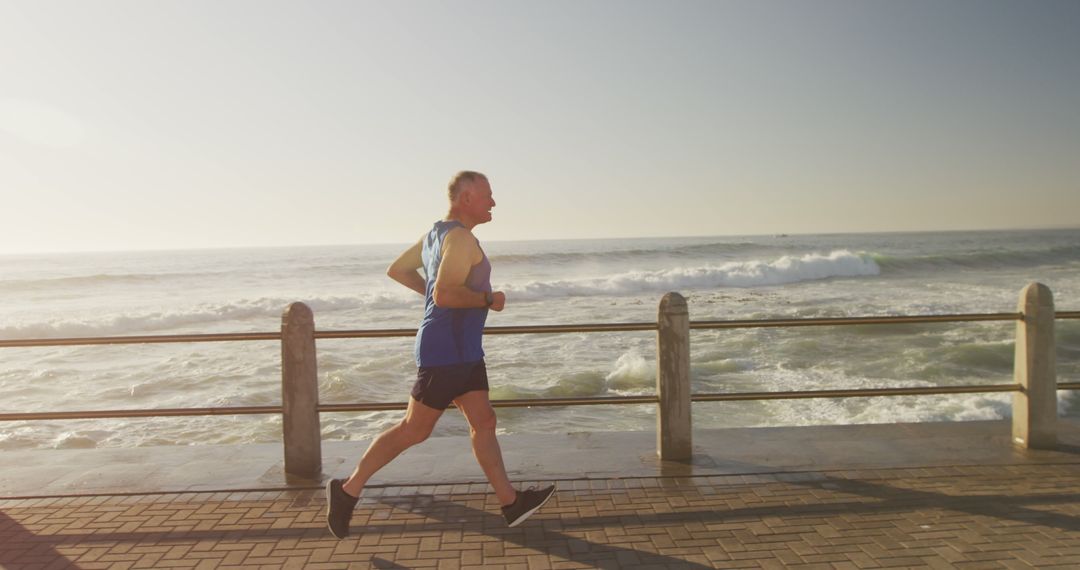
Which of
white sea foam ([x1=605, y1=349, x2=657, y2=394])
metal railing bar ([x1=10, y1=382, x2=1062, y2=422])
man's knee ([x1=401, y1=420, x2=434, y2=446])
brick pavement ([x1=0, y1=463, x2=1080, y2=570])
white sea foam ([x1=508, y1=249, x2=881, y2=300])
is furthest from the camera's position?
white sea foam ([x1=508, y1=249, x2=881, y2=300])

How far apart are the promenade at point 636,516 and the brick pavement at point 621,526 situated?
0.01 meters

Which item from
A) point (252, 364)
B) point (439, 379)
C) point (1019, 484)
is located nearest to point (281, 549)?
point (439, 379)

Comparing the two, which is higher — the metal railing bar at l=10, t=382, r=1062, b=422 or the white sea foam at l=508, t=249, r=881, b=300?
the metal railing bar at l=10, t=382, r=1062, b=422

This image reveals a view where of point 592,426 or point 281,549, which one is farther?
point 592,426

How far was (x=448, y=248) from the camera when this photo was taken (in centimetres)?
371

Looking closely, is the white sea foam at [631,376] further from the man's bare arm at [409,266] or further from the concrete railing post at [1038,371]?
the man's bare arm at [409,266]

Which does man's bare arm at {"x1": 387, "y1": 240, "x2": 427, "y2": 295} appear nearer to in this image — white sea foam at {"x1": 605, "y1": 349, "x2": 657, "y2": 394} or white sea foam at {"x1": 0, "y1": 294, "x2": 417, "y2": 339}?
white sea foam at {"x1": 605, "y1": 349, "x2": 657, "y2": 394}

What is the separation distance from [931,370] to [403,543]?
11.2m

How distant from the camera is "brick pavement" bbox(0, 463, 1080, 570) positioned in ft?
12.1

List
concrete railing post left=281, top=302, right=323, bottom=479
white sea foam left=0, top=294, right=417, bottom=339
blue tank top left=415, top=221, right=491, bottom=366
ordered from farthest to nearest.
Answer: white sea foam left=0, top=294, right=417, bottom=339
concrete railing post left=281, top=302, right=323, bottom=479
blue tank top left=415, top=221, right=491, bottom=366

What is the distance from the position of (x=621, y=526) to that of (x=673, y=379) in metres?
1.34

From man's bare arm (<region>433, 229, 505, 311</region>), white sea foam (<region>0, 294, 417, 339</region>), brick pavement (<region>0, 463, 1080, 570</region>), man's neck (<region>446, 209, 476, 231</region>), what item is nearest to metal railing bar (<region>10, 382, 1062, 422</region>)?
brick pavement (<region>0, 463, 1080, 570</region>)

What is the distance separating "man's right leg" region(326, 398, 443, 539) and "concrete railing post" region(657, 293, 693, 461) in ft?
6.05

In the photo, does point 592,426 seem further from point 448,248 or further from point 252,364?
point 252,364
